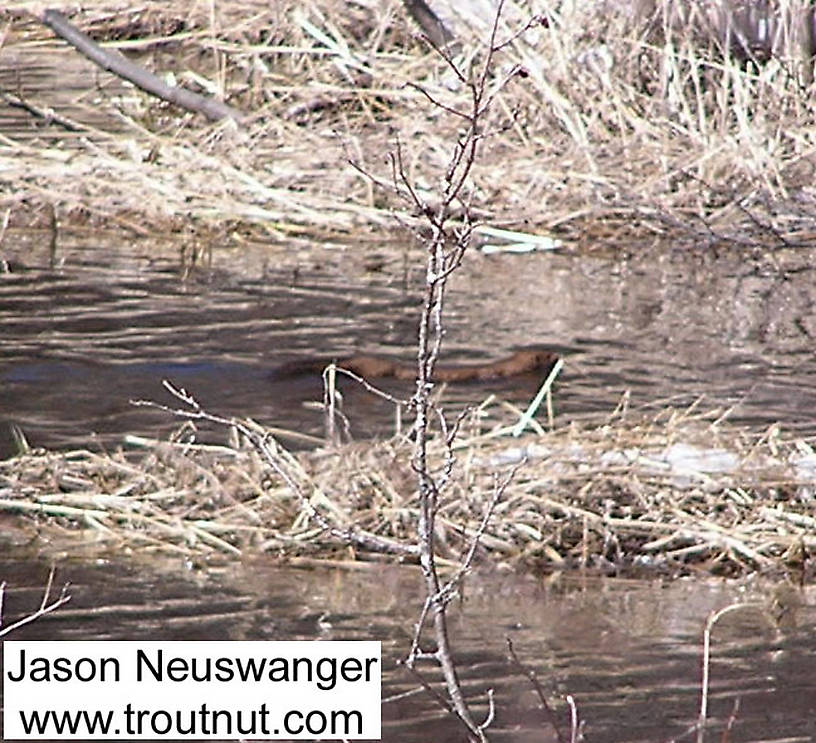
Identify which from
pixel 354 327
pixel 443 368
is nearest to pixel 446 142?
pixel 354 327

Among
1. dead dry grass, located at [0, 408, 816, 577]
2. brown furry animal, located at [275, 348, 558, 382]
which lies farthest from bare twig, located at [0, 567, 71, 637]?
brown furry animal, located at [275, 348, 558, 382]

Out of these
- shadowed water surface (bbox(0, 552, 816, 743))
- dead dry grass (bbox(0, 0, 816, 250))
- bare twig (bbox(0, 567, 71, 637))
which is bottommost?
shadowed water surface (bbox(0, 552, 816, 743))

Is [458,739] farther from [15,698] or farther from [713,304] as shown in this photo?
[713,304]

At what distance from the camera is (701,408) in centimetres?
801

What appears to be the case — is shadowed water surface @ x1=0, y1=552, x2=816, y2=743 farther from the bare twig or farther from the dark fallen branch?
the dark fallen branch

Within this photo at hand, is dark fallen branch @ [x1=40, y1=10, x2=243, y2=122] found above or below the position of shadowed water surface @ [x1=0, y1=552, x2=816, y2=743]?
above

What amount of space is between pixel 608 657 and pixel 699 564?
0.78 m

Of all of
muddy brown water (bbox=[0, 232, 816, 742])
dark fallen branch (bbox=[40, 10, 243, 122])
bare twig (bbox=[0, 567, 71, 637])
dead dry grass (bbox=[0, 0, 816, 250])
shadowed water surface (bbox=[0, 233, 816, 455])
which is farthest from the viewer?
dark fallen branch (bbox=[40, 10, 243, 122])

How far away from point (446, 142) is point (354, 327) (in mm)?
2800

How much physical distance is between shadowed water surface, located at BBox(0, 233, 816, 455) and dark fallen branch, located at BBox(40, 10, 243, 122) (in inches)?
77.5

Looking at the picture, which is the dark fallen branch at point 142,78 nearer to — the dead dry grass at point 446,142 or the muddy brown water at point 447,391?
the dead dry grass at point 446,142

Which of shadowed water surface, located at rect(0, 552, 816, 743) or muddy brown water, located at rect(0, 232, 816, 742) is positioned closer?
shadowed water surface, located at rect(0, 552, 816, 743)

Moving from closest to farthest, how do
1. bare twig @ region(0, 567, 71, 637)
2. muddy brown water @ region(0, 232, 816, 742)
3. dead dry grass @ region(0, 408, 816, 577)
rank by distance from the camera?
bare twig @ region(0, 567, 71, 637) < muddy brown water @ region(0, 232, 816, 742) < dead dry grass @ region(0, 408, 816, 577)

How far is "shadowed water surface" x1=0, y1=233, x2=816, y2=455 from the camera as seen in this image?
8047mm
